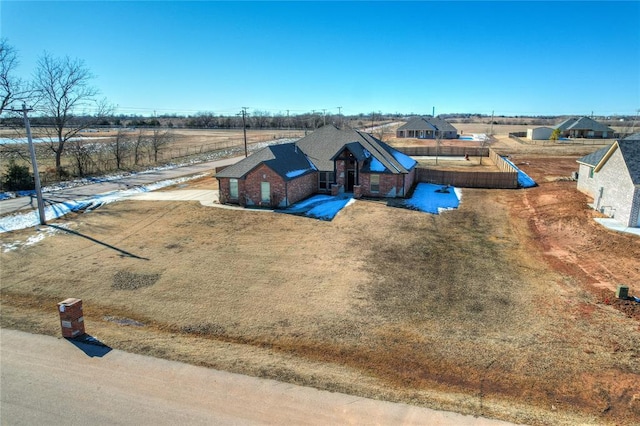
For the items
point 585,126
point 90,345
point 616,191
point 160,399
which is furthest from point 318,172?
point 585,126

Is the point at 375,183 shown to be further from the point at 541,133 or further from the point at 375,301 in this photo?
the point at 541,133

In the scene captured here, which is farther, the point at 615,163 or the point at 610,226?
the point at 615,163

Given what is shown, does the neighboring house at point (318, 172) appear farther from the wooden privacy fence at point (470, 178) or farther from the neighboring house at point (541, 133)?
the neighboring house at point (541, 133)

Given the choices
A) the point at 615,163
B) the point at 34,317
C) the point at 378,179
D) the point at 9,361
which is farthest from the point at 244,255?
the point at 615,163

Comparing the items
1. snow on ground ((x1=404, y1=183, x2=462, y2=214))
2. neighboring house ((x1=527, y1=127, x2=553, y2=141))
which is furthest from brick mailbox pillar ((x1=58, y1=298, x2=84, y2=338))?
neighboring house ((x1=527, y1=127, x2=553, y2=141))

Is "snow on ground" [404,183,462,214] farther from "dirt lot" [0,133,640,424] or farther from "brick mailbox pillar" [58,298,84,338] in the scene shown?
"brick mailbox pillar" [58,298,84,338]

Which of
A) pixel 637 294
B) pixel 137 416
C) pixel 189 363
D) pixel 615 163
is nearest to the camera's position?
pixel 137 416

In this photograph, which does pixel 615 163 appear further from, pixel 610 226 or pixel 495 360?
pixel 495 360
